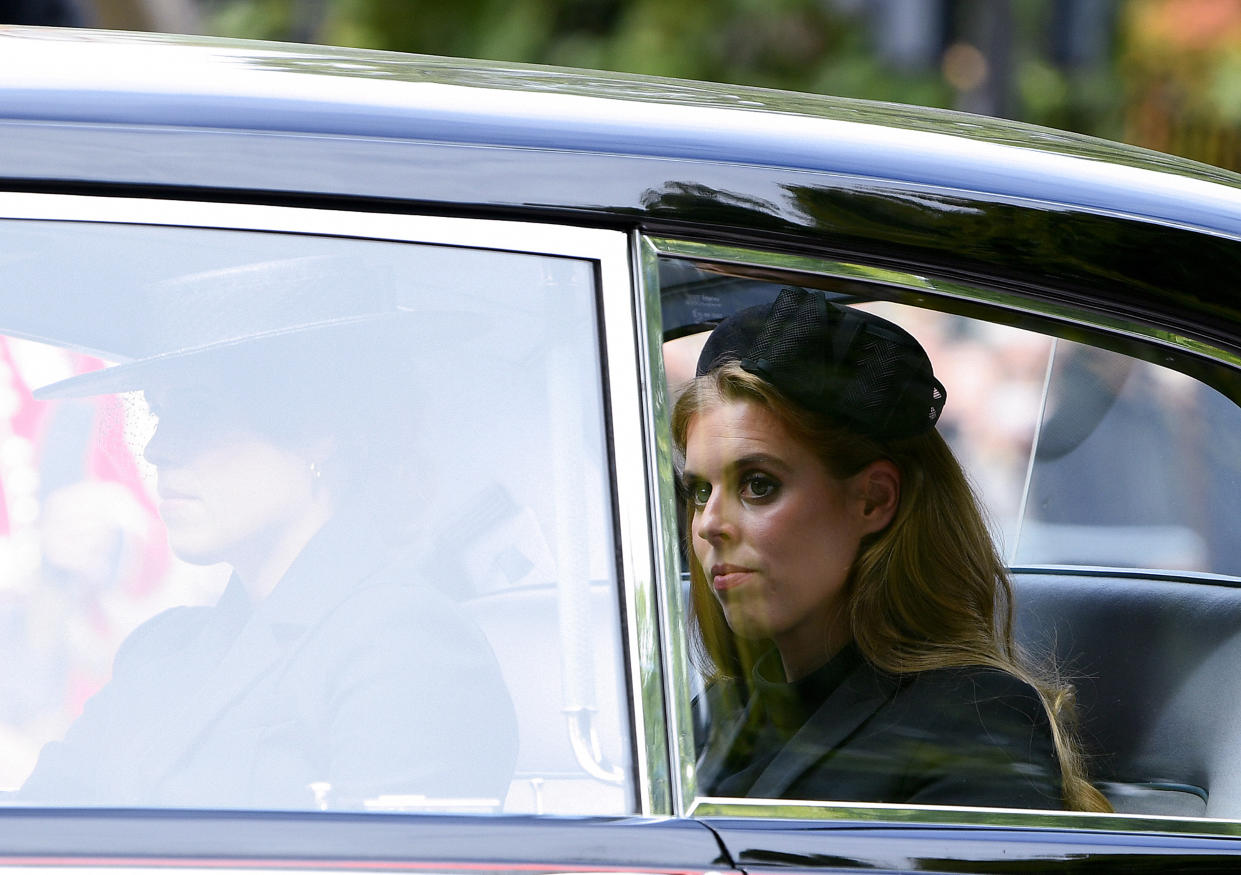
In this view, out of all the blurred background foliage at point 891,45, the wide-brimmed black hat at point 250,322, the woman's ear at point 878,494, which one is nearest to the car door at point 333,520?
the wide-brimmed black hat at point 250,322

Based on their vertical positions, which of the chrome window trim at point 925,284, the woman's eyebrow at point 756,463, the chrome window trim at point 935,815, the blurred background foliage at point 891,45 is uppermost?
the blurred background foliage at point 891,45

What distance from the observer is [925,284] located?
54.4 inches

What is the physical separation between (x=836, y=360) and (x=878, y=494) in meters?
0.21

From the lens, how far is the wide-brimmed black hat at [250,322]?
1.31 meters

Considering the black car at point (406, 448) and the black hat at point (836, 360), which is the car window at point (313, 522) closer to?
the black car at point (406, 448)

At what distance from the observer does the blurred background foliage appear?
31.1ft

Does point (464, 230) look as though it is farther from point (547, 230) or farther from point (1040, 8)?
point (1040, 8)

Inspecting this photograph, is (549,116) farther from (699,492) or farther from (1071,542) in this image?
(1071,542)

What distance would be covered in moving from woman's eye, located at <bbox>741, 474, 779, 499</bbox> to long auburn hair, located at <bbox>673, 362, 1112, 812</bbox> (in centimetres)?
6

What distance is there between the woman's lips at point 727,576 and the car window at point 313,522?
0.17m

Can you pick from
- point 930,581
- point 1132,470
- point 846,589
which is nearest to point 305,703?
point 846,589

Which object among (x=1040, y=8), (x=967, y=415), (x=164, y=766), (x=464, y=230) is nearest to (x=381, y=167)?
(x=464, y=230)

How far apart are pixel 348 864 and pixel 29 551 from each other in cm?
40

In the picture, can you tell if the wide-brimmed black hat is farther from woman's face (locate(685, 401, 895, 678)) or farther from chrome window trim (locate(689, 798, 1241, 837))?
chrome window trim (locate(689, 798, 1241, 837))
